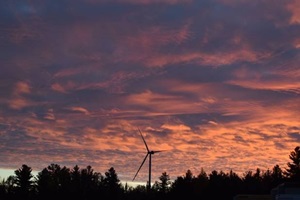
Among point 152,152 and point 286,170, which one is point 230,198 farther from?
point 152,152

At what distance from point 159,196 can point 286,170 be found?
35.7m

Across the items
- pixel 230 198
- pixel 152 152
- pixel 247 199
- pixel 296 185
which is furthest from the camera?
pixel 230 198

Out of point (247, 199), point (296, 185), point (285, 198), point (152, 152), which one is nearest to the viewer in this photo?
point (285, 198)

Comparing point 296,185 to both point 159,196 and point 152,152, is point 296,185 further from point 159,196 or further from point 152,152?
point 159,196

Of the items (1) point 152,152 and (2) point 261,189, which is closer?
(1) point 152,152

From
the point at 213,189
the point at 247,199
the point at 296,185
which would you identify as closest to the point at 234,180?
the point at 213,189

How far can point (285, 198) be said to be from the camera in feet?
210

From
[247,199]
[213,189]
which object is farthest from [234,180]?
[247,199]

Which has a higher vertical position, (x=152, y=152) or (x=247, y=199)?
(x=152, y=152)

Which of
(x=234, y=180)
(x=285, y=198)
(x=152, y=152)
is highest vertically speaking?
(x=234, y=180)

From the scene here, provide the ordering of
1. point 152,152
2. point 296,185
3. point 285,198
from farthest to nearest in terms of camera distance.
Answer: point 152,152 → point 296,185 → point 285,198

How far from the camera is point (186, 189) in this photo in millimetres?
167625

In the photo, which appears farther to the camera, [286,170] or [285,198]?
[286,170]

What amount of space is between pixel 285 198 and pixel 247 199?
2286 cm
